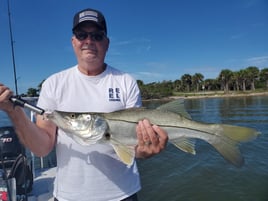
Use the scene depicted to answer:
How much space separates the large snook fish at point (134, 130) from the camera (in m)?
2.41

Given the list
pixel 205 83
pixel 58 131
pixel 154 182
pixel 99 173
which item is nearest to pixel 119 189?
pixel 99 173

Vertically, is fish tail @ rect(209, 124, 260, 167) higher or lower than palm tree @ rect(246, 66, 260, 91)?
lower

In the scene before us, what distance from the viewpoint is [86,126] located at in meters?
2.47

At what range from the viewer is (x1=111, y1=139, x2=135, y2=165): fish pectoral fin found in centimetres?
236

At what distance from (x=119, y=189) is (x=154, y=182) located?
8.59 meters

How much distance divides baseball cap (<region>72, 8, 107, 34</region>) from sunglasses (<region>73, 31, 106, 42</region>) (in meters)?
0.06

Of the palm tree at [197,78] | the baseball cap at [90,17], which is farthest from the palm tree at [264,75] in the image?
the baseball cap at [90,17]

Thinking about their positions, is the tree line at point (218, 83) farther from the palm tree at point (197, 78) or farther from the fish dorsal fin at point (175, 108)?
the fish dorsal fin at point (175, 108)

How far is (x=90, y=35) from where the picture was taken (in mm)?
2664

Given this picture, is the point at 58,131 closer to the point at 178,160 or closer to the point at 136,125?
the point at 136,125

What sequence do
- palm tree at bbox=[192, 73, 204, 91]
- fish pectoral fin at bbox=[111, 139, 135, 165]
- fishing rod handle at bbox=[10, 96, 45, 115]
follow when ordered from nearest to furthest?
fishing rod handle at bbox=[10, 96, 45, 115] < fish pectoral fin at bbox=[111, 139, 135, 165] < palm tree at bbox=[192, 73, 204, 91]

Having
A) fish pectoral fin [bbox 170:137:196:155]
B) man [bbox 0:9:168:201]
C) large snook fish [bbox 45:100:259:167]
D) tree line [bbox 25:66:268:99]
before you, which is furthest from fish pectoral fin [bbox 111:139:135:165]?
tree line [bbox 25:66:268:99]

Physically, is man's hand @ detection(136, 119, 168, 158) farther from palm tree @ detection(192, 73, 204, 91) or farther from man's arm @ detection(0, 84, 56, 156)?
palm tree @ detection(192, 73, 204, 91)

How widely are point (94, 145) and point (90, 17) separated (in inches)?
48.1
